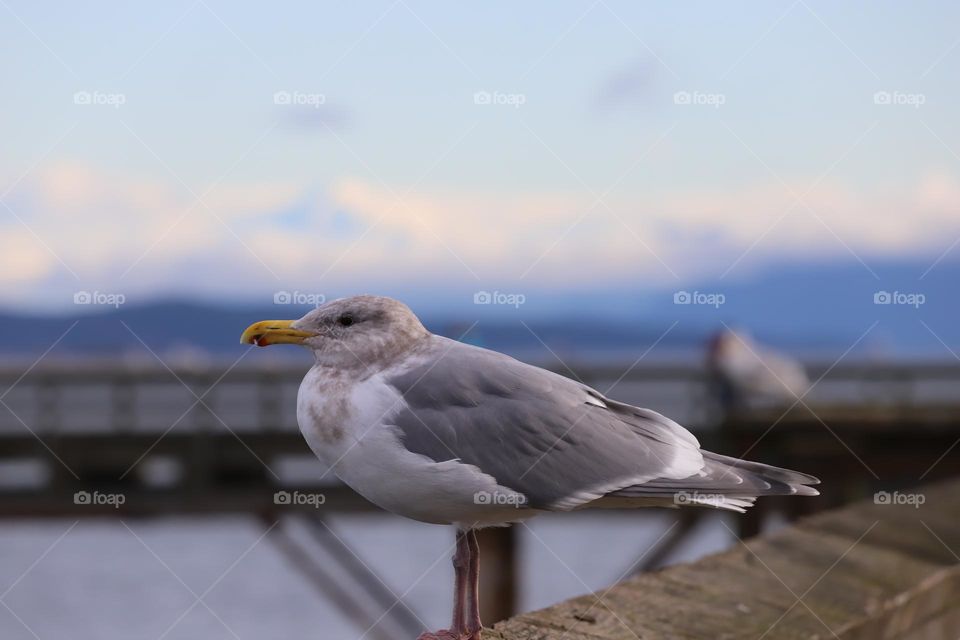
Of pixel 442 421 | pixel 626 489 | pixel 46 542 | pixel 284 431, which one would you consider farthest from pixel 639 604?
pixel 46 542

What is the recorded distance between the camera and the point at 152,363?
2402 centimetres

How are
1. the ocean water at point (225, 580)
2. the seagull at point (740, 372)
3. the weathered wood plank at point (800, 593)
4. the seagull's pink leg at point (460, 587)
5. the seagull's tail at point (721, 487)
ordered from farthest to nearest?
the ocean water at point (225, 580)
the seagull at point (740, 372)
the weathered wood plank at point (800, 593)
the seagull's pink leg at point (460, 587)
the seagull's tail at point (721, 487)

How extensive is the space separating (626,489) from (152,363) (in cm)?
2228

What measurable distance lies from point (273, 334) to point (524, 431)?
71 centimetres

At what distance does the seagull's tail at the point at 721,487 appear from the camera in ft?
9.70

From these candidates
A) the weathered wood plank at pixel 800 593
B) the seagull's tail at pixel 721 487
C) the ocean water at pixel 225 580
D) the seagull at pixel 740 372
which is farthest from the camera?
the ocean water at pixel 225 580

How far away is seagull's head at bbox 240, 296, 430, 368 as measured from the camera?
9.46ft

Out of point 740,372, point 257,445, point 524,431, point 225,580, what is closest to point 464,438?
point 524,431

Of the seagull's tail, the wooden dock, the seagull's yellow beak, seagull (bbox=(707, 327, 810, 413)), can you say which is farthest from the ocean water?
the seagull's tail

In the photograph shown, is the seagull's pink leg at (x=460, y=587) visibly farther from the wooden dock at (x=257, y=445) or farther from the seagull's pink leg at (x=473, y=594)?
the wooden dock at (x=257, y=445)

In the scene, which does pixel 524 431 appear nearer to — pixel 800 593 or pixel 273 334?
pixel 273 334

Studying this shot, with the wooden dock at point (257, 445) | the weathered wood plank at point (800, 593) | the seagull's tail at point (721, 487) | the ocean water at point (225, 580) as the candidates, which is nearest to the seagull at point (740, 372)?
the wooden dock at point (257, 445)

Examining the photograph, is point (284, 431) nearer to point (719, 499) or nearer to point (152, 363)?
point (152, 363)

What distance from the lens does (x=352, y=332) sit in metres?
2.92
